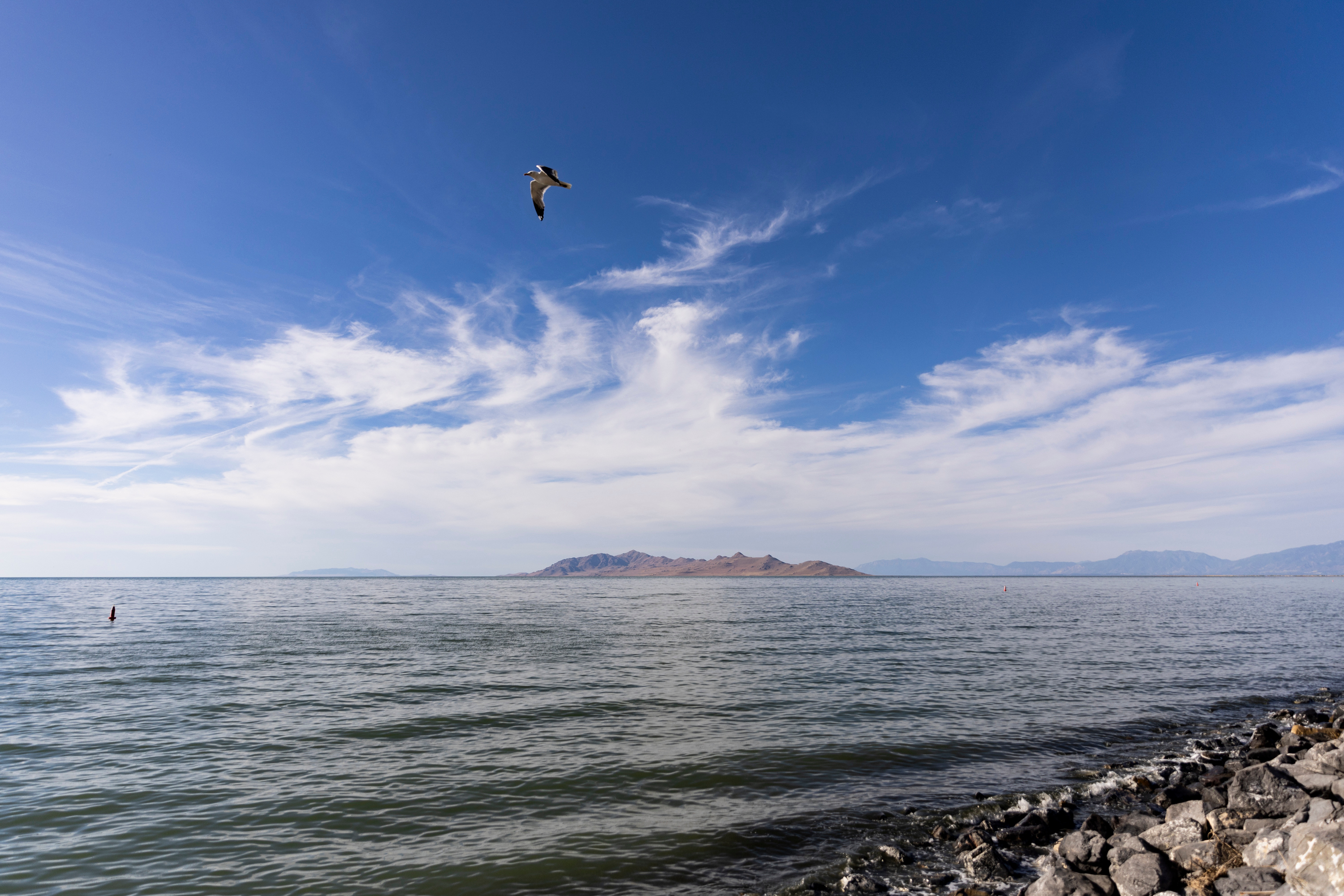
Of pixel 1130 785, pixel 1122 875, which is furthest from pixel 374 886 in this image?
pixel 1130 785

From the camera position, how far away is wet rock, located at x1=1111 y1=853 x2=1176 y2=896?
32.9 ft

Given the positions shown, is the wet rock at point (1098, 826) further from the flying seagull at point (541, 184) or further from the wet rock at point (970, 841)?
the flying seagull at point (541, 184)

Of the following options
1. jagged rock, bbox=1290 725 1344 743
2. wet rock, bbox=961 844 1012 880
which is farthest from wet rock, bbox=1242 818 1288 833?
jagged rock, bbox=1290 725 1344 743

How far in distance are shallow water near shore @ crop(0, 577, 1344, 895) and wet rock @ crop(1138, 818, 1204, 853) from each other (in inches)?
173

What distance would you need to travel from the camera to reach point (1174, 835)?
11773mm

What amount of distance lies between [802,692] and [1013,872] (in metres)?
15.8

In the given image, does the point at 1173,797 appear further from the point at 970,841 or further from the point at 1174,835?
the point at 970,841

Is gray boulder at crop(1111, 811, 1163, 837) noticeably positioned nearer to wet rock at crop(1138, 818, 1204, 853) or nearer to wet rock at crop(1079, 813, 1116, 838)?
wet rock at crop(1079, 813, 1116, 838)

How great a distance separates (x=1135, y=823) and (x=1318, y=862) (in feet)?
18.2

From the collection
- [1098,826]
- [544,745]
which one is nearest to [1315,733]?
[1098,826]

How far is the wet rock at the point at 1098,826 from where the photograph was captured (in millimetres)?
13461

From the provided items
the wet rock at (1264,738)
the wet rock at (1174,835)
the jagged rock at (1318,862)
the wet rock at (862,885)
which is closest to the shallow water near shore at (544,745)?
the wet rock at (862,885)

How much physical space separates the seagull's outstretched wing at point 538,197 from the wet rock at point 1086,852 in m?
20.4

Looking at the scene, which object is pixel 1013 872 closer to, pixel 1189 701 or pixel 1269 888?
pixel 1269 888
